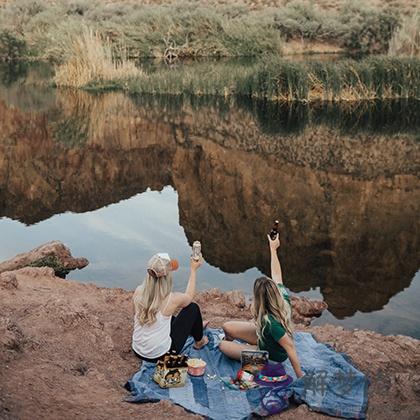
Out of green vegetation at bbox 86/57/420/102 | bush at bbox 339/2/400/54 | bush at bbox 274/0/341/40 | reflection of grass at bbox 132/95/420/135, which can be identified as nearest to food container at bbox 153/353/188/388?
reflection of grass at bbox 132/95/420/135

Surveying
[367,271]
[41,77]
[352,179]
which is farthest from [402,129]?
[41,77]

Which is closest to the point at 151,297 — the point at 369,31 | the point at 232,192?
the point at 232,192

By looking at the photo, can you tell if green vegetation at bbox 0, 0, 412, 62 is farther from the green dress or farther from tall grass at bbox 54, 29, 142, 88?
the green dress

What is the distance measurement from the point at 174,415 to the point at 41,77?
894 inches

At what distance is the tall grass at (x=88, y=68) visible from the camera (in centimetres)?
2308

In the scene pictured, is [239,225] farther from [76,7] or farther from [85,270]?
[76,7]

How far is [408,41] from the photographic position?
25359 millimetres

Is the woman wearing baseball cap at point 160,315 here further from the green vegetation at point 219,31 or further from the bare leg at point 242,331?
the green vegetation at point 219,31

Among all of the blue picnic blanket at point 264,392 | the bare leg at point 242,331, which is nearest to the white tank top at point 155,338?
the blue picnic blanket at point 264,392

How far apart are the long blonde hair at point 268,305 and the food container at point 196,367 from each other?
50 cm

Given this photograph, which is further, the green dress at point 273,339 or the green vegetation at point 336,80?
the green vegetation at point 336,80

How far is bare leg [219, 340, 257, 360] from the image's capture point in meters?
5.51

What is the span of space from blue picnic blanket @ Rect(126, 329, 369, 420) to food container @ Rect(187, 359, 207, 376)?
0.05 meters

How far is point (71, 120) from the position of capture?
17.9m
